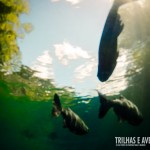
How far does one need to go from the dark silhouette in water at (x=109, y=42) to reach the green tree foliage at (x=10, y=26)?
13.4m

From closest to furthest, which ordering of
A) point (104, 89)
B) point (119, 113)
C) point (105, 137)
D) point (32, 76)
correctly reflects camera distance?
point (119, 113) < point (32, 76) < point (104, 89) < point (105, 137)

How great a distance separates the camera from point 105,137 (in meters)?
57.1

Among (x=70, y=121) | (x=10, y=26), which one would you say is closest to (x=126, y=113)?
(x=70, y=121)

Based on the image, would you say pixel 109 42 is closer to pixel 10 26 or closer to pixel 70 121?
pixel 70 121

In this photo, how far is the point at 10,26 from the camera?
1529 cm

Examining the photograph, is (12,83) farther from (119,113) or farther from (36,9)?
(119,113)

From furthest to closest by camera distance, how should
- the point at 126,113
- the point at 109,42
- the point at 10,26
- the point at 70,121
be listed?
the point at 10,26
the point at 70,121
the point at 126,113
the point at 109,42

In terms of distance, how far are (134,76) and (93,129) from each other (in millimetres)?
24991

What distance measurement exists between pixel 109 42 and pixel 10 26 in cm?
1456

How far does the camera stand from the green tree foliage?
14.2 m

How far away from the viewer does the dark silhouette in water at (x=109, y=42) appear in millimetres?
1798

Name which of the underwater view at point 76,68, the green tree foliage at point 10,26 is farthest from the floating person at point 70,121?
the green tree foliage at point 10,26

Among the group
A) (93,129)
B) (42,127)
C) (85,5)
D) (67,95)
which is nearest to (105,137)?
(93,129)

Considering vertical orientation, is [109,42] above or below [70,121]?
above
